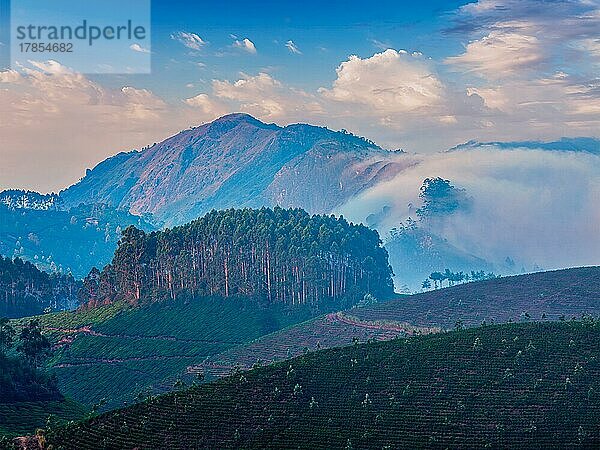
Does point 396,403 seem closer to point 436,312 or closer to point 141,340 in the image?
point 436,312

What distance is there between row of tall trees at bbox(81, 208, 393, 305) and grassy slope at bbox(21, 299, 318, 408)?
5249mm

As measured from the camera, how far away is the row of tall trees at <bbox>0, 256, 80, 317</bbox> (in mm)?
143000

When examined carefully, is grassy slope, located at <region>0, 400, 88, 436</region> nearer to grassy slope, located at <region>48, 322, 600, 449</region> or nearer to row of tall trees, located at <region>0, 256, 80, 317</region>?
grassy slope, located at <region>48, 322, 600, 449</region>

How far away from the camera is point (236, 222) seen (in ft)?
484

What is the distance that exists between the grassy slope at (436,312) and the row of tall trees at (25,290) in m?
56.8

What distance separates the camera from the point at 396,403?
202 ft

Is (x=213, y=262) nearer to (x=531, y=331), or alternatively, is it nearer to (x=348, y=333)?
(x=348, y=333)

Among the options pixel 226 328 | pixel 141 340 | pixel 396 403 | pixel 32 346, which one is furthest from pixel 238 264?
pixel 396 403

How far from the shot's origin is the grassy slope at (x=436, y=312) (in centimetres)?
10488

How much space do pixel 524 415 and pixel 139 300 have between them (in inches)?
3376

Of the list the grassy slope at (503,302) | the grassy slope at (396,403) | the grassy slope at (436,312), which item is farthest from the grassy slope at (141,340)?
the grassy slope at (396,403)

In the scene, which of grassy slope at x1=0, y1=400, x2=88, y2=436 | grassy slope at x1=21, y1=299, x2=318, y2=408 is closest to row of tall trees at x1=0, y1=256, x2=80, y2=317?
grassy slope at x1=21, y1=299, x2=318, y2=408

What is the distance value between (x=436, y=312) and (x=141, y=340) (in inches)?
1793

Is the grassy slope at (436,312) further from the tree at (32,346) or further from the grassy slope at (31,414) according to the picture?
the grassy slope at (31,414)
